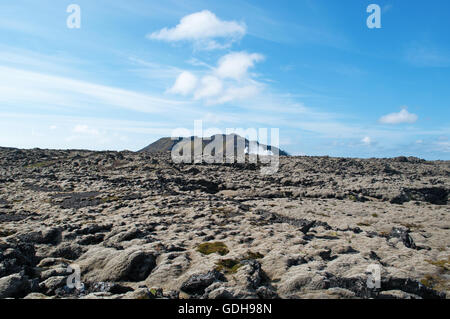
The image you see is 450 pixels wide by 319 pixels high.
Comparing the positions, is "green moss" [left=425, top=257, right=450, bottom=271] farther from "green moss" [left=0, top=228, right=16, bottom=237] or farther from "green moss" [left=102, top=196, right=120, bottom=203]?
"green moss" [left=102, top=196, right=120, bottom=203]

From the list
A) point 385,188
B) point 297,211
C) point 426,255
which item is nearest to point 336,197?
point 385,188

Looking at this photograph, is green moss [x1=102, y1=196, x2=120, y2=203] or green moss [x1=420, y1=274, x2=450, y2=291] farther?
green moss [x1=102, y1=196, x2=120, y2=203]

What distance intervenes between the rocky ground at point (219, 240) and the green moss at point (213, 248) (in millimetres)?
162

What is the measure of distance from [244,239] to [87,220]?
1925cm

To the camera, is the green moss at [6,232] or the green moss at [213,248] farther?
the green moss at [6,232]

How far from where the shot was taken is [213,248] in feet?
79.4

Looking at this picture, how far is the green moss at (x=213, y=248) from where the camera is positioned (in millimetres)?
23328

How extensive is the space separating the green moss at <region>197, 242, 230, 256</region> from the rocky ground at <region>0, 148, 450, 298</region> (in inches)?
6.4

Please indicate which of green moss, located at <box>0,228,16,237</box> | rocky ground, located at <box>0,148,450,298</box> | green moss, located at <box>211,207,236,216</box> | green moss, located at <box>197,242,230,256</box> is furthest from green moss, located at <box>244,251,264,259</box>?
green moss, located at <box>0,228,16,237</box>

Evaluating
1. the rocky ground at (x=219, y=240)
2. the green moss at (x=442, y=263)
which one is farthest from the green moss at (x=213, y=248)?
the green moss at (x=442, y=263)

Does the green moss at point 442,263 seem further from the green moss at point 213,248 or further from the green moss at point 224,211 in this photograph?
the green moss at point 224,211

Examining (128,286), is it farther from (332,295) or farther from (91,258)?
(332,295)

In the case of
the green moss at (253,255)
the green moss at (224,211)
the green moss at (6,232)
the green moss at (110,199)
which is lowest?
the green moss at (6,232)

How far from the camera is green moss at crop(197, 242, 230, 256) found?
23328 mm
